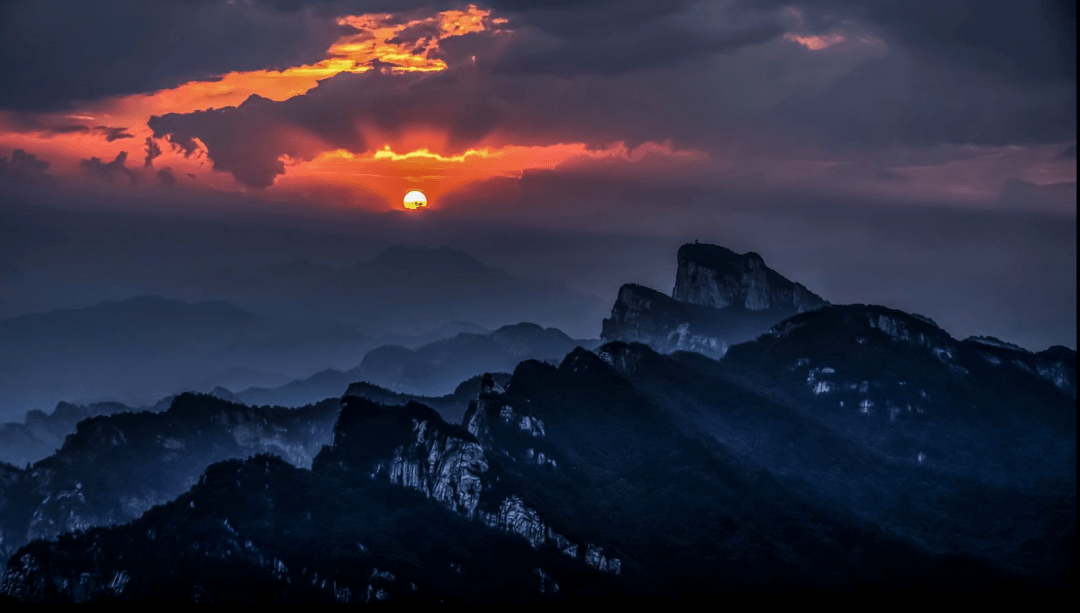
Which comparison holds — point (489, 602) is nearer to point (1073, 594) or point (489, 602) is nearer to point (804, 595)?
point (804, 595)

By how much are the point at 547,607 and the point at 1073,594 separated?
70800mm

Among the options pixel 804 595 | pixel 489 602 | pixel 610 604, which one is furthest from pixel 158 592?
pixel 804 595

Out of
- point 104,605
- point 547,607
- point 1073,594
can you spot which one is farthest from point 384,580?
point 1073,594

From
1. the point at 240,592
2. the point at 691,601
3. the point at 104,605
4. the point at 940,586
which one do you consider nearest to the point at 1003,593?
the point at 940,586

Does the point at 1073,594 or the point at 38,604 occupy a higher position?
the point at 1073,594

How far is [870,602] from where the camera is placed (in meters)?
194

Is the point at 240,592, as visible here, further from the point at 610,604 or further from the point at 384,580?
the point at 610,604

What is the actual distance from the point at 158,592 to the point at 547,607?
5198 cm

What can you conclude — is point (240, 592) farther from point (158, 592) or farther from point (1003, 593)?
point (1003, 593)

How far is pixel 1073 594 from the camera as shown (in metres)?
198

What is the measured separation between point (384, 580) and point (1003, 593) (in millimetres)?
82436

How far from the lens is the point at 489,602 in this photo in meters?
194

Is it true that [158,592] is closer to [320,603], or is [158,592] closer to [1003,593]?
[320,603]

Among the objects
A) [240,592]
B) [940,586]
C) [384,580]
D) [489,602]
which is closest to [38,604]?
[240,592]
